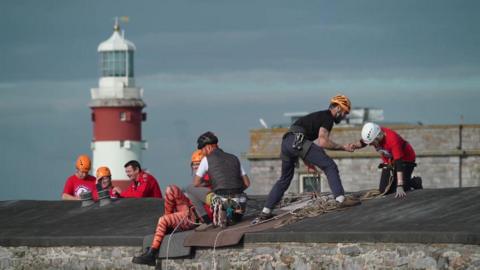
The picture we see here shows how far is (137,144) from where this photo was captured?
234 feet

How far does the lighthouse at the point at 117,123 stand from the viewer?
70.4 metres

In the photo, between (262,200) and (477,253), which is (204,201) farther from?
(477,253)

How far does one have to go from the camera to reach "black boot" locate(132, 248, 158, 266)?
17.6 m

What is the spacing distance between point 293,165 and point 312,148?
15.9 inches

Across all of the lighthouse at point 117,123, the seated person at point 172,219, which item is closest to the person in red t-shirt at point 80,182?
the seated person at point 172,219

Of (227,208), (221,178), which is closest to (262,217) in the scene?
(227,208)

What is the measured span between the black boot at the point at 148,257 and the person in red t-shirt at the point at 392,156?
318 centimetres

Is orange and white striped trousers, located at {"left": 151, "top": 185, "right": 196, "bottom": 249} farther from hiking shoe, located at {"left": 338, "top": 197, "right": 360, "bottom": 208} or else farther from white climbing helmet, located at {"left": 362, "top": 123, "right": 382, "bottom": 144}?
white climbing helmet, located at {"left": 362, "top": 123, "right": 382, "bottom": 144}

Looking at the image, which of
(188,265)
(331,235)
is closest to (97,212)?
(188,265)

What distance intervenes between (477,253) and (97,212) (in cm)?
823

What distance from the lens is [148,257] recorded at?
57.7 ft

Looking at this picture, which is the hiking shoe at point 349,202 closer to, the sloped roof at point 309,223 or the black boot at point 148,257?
the sloped roof at point 309,223

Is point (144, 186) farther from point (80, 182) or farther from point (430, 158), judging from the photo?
point (430, 158)

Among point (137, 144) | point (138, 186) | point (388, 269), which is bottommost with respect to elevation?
point (388, 269)
